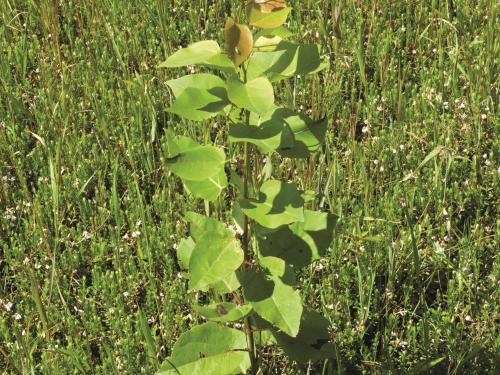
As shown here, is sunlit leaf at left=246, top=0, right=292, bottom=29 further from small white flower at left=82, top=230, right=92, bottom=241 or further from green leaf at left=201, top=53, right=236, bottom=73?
small white flower at left=82, top=230, right=92, bottom=241

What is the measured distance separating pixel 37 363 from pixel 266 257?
4.56ft

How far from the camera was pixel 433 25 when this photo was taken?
5.24 meters

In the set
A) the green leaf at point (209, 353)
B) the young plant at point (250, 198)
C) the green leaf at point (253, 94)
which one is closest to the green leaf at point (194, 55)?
the young plant at point (250, 198)

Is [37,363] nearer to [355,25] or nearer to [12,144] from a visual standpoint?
[12,144]

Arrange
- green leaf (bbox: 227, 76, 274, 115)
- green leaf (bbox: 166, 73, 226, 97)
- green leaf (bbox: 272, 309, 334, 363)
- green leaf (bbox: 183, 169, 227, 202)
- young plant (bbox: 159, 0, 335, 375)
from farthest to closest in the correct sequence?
green leaf (bbox: 272, 309, 334, 363) < green leaf (bbox: 183, 169, 227, 202) < green leaf (bbox: 166, 73, 226, 97) < young plant (bbox: 159, 0, 335, 375) < green leaf (bbox: 227, 76, 274, 115)

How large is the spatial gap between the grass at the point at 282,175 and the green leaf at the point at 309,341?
98 millimetres

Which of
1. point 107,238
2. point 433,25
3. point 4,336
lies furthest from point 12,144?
point 433,25

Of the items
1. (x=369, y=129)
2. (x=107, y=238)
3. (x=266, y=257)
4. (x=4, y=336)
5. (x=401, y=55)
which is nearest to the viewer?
(x=266, y=257)

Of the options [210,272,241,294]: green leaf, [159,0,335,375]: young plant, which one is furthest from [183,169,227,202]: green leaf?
[210,272,241,294]: green leaf

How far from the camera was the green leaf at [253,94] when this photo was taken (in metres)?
2.47

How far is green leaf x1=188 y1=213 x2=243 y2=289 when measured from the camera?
267 cm

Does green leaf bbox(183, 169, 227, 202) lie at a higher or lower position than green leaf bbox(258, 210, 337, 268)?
higher

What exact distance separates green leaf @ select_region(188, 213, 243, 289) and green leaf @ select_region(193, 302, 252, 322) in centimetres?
17

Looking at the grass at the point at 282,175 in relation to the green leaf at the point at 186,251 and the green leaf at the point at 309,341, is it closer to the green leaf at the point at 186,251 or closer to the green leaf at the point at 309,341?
the green leaf at the point at 309,341
